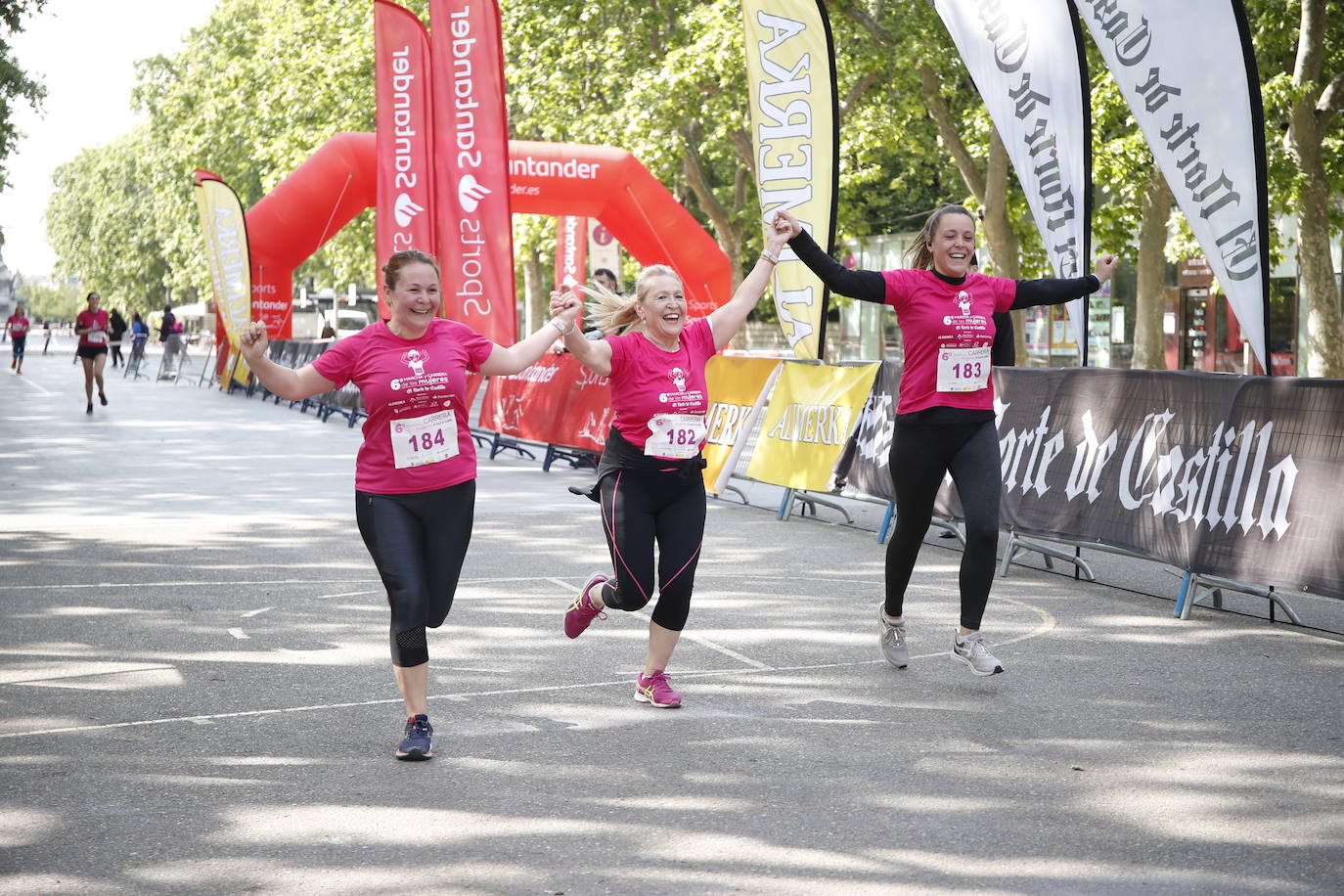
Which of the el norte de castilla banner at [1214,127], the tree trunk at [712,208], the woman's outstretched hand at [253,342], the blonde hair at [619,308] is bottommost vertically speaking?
the woman's outstretched hand at [253,342]

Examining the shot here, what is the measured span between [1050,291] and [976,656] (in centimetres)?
160

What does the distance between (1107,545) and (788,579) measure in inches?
74.9

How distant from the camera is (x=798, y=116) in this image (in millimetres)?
13250

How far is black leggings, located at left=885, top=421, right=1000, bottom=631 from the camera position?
21.4 ft

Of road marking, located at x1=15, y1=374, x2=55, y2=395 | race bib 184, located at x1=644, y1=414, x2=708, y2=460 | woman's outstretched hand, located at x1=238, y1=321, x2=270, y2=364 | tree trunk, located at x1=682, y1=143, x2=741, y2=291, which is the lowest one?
road marking, located at x1=15, y1=374, x2=55, y2=395

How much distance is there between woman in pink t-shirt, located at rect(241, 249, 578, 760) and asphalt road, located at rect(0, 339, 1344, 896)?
19.3 inches

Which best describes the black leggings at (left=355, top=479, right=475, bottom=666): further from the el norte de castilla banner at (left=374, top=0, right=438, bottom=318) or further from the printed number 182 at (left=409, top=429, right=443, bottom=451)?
the el norte de castilla banner at (left=374, top=0, right=438, bottom=318)

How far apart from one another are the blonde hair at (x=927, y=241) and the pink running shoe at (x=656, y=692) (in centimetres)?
210

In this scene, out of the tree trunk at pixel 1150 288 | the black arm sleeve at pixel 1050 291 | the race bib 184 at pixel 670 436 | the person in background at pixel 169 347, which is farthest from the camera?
the person in background at pixel 169 347

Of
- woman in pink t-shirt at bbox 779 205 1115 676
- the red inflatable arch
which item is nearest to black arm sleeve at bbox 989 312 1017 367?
woman in pink t-shirt at bbox 779 205 1115 676

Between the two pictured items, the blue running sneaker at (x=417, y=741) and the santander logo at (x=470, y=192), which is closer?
the blue running sneaker at (x=417, y=741)

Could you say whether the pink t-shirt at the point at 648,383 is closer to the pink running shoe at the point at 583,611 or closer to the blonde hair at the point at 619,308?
the blonde hair at the point at 619,308

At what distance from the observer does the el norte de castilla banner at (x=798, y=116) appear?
1315 cm

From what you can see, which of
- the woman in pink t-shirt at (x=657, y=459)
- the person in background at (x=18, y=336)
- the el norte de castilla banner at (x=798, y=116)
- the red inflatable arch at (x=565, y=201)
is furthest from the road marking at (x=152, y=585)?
the person in background at (x=18, y=336)
